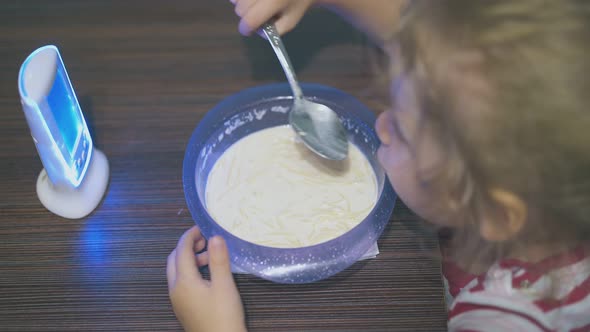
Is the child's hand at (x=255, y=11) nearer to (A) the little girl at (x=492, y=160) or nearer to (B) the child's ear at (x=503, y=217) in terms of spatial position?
(A) the little girl at (x=492, y=160)

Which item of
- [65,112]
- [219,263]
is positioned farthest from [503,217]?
[65,112]

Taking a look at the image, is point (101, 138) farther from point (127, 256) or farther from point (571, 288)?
point (571, 288)

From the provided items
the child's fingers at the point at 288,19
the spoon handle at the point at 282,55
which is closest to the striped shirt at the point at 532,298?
the spoon handle at the point at 282,55

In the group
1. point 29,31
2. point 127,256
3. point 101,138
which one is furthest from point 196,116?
point 29,31

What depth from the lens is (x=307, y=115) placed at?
0.97 meters

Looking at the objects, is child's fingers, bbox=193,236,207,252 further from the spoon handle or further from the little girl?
the spoon handle

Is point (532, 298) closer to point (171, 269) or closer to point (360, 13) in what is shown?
point (171, 269)

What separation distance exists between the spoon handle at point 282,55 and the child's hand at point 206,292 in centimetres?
30

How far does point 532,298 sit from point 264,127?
53 cm

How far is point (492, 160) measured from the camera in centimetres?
60

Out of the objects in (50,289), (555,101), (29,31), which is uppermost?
(555,101)

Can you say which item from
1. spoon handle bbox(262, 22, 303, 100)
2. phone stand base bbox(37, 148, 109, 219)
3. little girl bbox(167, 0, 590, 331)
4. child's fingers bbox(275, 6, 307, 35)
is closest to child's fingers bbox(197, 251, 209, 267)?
little girl bbox(167, 0, 590, 331)

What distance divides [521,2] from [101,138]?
71 cm

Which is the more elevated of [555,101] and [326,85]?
[555,101]
